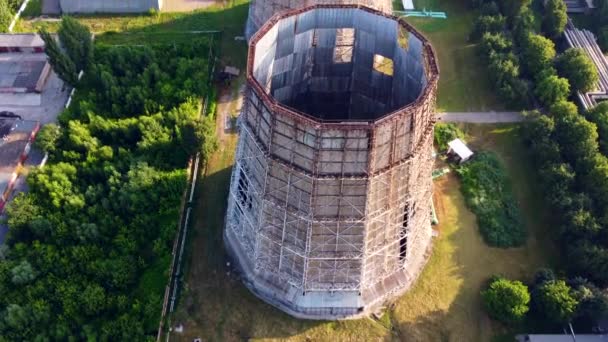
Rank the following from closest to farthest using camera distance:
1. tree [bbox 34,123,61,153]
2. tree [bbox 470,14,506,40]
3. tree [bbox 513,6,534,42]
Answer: tree [bbox 34,123,61,153] < tree [bbox 513,6,534,42] < tree [bbox 470,14,506,40]

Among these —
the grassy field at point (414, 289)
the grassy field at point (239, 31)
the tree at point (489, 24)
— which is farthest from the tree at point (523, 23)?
the grassy field at point (414, 289)

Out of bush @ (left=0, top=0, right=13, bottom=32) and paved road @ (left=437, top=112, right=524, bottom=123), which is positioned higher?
bush @ (left=0, top=0, right=13, bottom=32)

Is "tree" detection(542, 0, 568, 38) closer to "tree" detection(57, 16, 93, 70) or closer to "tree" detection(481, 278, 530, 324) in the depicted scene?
"tree" detection(481, 278, 530, 324)

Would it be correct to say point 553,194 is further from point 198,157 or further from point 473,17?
point 198,157

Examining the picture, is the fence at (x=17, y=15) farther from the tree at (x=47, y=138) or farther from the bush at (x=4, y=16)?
the tree at (x=47, y=138)

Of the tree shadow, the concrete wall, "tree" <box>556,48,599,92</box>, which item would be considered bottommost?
the tree shadow

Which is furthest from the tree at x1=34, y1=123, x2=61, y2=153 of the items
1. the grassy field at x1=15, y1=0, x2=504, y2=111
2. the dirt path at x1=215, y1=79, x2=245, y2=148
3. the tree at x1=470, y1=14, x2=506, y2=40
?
the tree at x1=470, y1=14, x2=506, y2=40

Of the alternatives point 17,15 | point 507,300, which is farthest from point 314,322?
point 17,15
